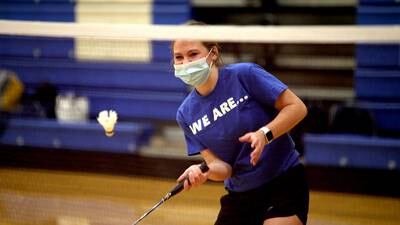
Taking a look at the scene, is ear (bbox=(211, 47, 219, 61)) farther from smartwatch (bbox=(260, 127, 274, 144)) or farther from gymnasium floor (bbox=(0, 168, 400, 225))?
gymnasium floor (bbox=(0, 168, 400, 225))

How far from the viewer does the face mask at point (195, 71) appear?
267 cm

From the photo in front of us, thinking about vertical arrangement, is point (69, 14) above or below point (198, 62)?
below

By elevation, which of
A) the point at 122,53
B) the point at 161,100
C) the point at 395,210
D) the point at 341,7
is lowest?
the point at 395,210

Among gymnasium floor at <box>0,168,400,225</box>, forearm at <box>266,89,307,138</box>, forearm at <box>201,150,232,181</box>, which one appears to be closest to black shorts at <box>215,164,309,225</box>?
forearm at <box>201,150,232,181</box>

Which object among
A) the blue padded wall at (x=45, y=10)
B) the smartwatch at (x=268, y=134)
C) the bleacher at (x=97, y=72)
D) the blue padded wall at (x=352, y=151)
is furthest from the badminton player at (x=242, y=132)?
the blue padded wall at (x=45, y=10)

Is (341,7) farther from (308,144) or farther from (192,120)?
(192,120)

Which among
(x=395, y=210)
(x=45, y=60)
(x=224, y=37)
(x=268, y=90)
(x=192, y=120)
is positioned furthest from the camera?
(x=45, y=60)

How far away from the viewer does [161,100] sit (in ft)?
21.0

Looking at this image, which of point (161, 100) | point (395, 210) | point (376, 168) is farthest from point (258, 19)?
point (395, 210)

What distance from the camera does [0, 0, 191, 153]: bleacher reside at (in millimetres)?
6367

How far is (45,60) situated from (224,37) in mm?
4316

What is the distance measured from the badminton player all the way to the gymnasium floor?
2.23m

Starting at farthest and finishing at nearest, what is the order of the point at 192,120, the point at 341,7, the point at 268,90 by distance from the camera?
the point at 341,7
the point at 192,120
the point at 268,90

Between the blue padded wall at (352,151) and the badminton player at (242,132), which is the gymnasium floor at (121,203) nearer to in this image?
the blue padded wall at (352,151)
